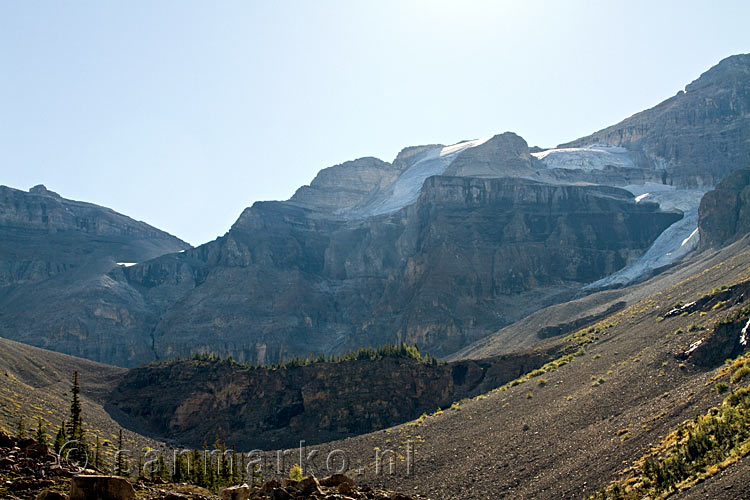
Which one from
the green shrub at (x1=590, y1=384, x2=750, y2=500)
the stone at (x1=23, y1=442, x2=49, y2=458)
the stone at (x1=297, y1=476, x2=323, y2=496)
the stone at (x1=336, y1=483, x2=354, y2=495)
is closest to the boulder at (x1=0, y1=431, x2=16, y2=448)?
the stone at (x1=23, y1=442, x2=49, y2=458)

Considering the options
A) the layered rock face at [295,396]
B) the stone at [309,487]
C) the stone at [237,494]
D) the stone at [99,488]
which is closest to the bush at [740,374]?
the stone at [309,487]

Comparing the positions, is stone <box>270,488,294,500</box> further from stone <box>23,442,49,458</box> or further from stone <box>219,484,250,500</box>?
stone <box>23,442,49,458</box>

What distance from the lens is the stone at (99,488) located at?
2491 centimetres

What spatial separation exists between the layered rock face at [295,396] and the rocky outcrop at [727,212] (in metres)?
75.8

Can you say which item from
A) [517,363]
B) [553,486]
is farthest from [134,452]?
[517,363]

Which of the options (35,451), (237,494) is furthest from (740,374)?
(35,451)

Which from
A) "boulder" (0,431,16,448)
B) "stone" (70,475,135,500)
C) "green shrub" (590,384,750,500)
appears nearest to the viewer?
"stone" (70,475,135,500)

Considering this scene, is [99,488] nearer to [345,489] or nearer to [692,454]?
[345,489]

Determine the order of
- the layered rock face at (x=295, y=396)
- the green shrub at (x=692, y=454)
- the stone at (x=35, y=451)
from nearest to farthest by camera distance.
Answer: the stone at (x=35, y=451)
the green shrub at (x=692, y=454)
the layered rock face at (x=295, y=396)

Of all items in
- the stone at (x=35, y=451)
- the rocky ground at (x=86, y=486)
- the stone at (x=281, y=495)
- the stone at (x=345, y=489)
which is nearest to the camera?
the rocky ground at (x=86, y=486)

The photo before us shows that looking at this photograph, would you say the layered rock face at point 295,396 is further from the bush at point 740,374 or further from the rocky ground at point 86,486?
the rocky ground at point 86,486

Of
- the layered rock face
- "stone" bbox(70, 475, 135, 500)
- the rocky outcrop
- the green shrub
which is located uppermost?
the rocky outcrop

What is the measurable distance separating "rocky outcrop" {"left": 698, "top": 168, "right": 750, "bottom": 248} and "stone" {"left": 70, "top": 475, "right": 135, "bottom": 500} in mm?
147612

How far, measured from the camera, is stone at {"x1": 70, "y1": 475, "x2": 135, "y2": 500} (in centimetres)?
2491
